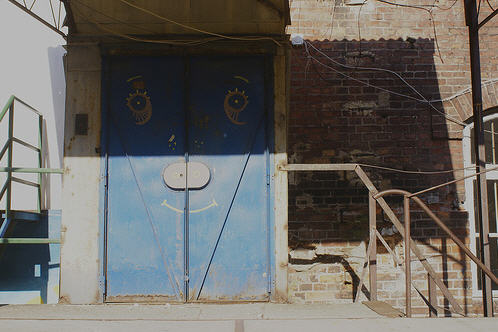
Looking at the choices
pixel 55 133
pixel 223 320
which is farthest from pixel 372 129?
pixel 55 133

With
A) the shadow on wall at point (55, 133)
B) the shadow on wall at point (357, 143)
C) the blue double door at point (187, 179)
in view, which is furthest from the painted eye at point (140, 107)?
the shadow on wall at point (357, 143)

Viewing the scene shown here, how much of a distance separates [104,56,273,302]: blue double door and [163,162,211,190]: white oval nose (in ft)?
0.03

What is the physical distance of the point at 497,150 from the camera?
663 centimetres

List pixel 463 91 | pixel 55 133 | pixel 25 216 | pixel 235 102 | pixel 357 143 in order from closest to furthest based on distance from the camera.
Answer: pixel 235 102 → pixel 25 216 → pixel 357 143 → pixel 463 91 → pixel 55 133

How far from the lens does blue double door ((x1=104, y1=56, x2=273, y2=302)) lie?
17.2ft

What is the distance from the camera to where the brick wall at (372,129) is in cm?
626

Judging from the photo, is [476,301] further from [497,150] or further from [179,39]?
[179,39]

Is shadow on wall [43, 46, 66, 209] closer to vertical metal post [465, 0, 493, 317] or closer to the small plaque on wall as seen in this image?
the small plaque on wall

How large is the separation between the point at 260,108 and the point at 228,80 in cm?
45

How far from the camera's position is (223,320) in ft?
13.6

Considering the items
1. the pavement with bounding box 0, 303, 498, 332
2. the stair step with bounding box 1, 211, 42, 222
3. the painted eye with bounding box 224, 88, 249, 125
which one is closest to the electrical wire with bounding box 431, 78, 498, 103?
the painted eye with bounding box 224, 88, 249, 125

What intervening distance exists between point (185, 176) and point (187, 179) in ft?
0.12

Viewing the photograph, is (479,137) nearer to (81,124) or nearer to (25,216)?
(81,124)

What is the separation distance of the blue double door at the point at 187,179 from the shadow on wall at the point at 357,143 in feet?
3.63
